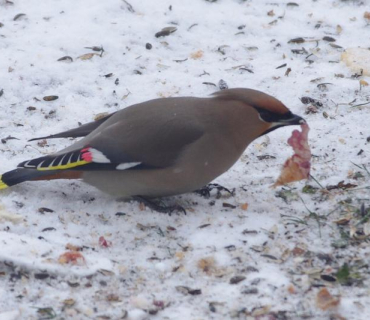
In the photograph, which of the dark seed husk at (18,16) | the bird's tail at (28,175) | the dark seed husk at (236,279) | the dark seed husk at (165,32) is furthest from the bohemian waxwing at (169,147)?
the dark seed husk at (18,16)

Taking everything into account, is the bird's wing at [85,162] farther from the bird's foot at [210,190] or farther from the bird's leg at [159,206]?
the bird's foot at [210,190]

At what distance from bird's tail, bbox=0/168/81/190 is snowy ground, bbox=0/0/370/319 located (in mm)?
86

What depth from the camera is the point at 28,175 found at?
4.78 m

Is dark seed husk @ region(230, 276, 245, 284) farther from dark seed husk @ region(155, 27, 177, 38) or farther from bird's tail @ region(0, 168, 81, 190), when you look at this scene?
dark seed husk @ region(155, 27, 177, 38)

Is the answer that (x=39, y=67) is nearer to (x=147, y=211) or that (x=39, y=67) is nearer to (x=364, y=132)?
(x=147, y=211)

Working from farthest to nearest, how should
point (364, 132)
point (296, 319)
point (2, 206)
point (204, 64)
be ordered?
point (204, 64) < point (364, 132) < point (2, 206) < point (296, 319)

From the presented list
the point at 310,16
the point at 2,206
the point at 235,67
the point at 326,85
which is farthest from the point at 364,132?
the point at 2,206

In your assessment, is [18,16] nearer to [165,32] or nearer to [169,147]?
[165,32]

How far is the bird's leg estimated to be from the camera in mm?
4688

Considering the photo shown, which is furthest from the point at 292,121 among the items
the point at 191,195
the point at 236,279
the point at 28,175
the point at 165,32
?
the point at 165,32

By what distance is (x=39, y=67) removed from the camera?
6.30 meters

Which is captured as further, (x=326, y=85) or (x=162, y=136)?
(x=326, y=85)

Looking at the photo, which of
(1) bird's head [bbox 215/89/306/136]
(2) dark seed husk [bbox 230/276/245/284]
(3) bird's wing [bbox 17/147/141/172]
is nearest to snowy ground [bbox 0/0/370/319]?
(2) dark seed husk [bbox 230/276/245/284]

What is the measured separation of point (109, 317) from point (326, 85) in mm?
2934
